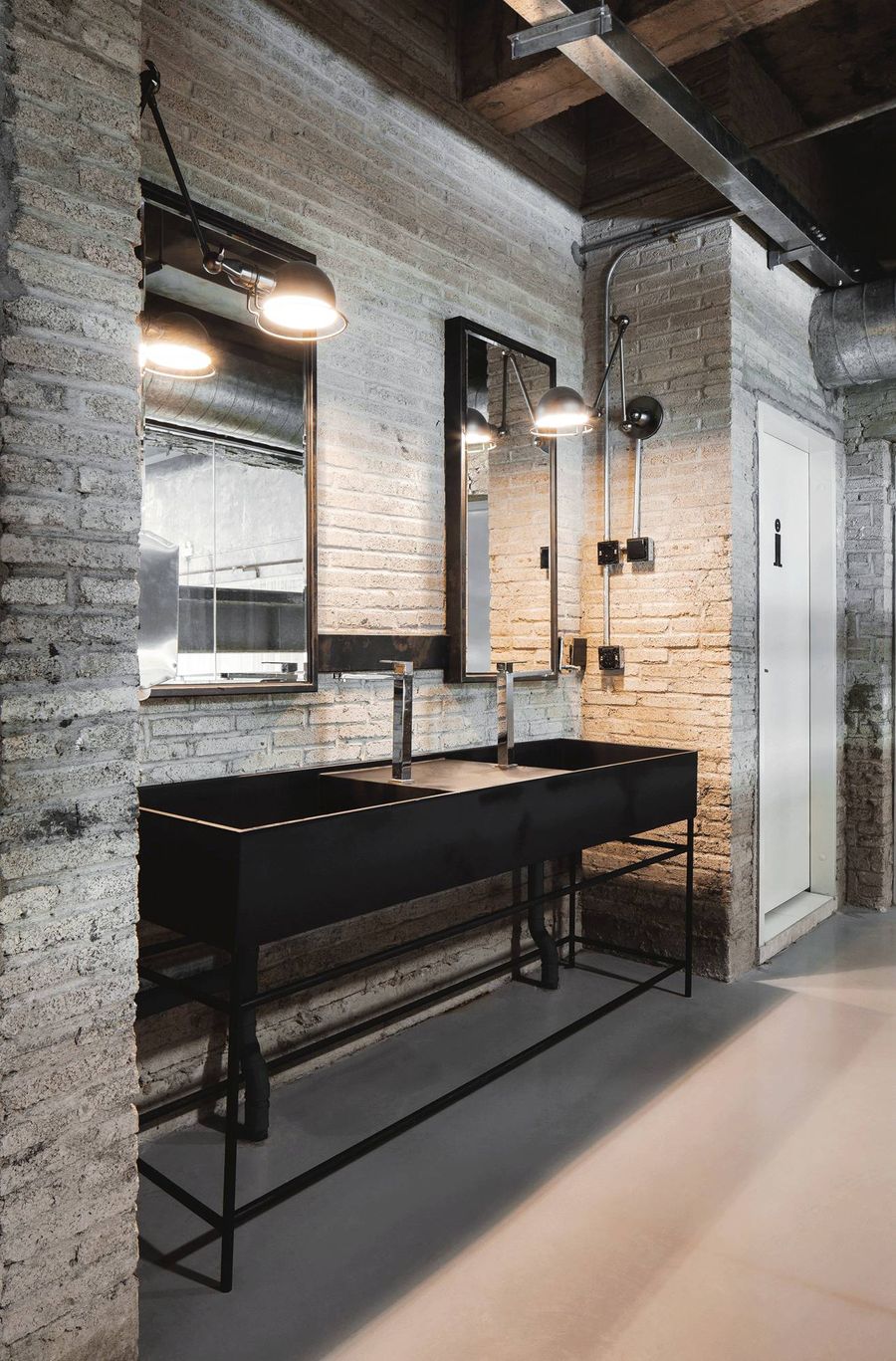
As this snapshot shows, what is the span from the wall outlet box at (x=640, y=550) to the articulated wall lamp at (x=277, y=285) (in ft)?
6.27

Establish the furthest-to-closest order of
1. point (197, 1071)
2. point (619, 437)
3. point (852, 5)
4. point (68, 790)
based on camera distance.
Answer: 1. point (619, 437)
2. point (852, 5)
3. point (197, 1071)
4. point (68, 790)

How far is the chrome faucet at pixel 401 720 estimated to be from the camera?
2809 mm

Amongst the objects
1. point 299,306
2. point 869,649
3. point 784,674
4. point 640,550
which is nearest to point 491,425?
point 640,550

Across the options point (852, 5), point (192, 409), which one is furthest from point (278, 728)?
point (852, 5)

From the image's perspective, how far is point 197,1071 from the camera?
2.57 meters

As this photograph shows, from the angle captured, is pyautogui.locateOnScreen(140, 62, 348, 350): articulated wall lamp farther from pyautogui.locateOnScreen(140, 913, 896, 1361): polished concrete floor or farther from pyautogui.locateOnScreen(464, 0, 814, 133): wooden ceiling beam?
pyautogui.locateOnScreen(140, 913, 896, 1361): polished concrete floor

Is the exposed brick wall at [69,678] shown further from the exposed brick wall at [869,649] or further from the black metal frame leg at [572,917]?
the exposed brick wall at [869,649]

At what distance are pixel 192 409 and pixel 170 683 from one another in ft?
2.46

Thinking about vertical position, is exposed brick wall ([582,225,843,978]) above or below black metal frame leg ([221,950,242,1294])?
above

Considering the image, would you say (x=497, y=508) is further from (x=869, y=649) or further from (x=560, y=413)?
(x=869, y=649)

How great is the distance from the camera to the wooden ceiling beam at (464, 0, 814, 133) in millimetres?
2803

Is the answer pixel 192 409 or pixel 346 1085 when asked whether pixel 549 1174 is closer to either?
pixel 346 1085

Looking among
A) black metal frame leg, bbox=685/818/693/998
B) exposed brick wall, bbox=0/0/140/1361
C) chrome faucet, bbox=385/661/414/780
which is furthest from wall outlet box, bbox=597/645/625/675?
exposed brick wall, bbox=0/0/140/1361

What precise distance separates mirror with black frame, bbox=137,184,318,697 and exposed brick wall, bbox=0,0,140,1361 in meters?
0.68
